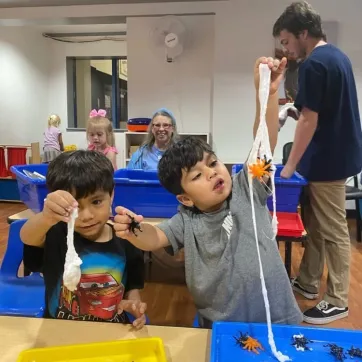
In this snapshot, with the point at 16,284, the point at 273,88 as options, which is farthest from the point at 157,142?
the point at 273,88

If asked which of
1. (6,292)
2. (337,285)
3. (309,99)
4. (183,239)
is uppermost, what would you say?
(309,99)

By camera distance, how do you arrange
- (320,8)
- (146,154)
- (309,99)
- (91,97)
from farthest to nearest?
(91,97), (320,8), (146,154), (309,99)

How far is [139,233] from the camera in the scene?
0.82 m

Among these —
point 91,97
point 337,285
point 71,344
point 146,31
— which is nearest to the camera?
point 71,344

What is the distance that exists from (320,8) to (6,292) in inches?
158

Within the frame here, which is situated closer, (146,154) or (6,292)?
(6,292)

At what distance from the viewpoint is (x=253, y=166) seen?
2.49 feet

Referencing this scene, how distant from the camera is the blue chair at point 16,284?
50.4 inches

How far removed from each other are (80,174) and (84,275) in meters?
0.25

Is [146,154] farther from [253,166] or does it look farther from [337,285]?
[253,166]

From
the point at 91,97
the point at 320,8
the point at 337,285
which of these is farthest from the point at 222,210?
the point at 91,97

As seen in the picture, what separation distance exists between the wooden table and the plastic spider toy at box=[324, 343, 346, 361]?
0.23 metres

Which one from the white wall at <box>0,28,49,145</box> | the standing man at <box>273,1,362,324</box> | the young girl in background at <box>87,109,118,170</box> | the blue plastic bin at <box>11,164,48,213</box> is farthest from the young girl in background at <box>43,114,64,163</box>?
the standing man at <box>273,1,362,324</box>

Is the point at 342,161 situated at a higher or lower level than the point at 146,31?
lower
